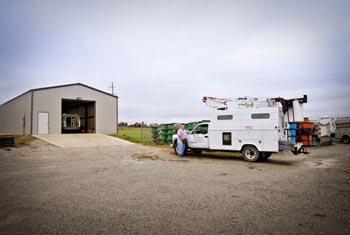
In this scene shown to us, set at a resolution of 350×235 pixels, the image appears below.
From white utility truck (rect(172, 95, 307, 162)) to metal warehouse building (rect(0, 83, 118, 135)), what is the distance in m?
15.7

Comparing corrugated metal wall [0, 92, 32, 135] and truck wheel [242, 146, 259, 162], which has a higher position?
corrugated metal wall [0, 92, 32, 135]

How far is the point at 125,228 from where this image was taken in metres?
3.45

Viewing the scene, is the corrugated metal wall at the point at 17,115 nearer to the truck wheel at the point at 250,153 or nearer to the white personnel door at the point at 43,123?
the white personnel door at the point at 43,123

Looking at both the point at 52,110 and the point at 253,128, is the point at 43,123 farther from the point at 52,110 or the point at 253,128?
the point at 253,128

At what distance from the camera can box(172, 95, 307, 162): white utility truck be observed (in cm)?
1013

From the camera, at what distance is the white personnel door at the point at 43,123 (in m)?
21.0

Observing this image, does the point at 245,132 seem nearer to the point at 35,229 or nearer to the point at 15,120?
the point at 35,229

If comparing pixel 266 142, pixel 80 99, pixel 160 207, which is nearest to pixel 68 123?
pixel 80 99

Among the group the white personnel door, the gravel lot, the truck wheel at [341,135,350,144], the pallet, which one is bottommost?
the gravel lot

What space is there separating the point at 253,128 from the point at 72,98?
19.3 meters

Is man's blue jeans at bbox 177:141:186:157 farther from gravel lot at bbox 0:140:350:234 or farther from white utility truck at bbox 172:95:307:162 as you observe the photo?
gravel lot at bbox 0:140:350:234

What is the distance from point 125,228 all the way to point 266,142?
8340mm

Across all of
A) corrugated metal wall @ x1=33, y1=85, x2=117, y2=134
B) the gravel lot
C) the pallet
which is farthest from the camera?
corrugated metal wall @ x1=33, y1=85, x2=117, y2=134

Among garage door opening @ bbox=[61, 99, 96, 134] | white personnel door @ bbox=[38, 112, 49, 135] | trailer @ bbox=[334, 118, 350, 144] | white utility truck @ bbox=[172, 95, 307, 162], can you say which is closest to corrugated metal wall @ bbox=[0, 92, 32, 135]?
white personnel door @ bbox=[38, 112, 49, 135]
